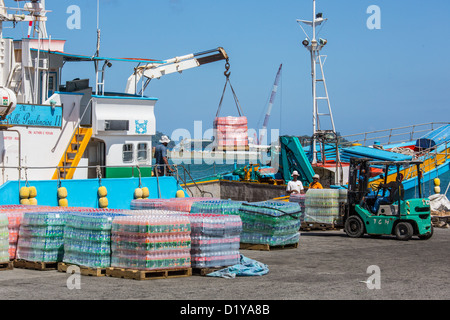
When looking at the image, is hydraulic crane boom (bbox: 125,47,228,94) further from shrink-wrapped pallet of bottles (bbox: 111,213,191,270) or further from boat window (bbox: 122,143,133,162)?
shrink-wrapped pallet of bottles (bbox: 111,213,191,270)

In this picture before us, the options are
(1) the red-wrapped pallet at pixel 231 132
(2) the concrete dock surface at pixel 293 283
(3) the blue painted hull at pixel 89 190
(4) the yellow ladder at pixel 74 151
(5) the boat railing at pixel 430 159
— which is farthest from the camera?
(1) the red-wrapped pallet at pixel 231 132

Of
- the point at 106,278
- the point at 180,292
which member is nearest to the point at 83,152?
the point at 106,278

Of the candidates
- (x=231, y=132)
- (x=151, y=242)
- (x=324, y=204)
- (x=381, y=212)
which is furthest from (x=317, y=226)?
(x=231, y=132)

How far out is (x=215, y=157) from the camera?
3428 inches

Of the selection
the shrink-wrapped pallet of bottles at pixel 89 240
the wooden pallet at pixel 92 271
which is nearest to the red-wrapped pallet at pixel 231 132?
the shrink-wrapped pallet of bottles at pixel 89 240

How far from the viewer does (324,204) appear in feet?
66.5

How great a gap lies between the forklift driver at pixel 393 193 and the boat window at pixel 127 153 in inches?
301

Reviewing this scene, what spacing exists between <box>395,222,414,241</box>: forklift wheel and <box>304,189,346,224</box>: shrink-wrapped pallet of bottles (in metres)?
2.40

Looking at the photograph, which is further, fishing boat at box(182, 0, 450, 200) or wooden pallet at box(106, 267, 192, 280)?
fishing boat at box(182, 0, 450, 200)

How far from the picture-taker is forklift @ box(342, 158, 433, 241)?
17.8m

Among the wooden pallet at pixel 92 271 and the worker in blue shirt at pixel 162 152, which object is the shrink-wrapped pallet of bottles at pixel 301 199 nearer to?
the worker in blue shirt at pixel 162 152

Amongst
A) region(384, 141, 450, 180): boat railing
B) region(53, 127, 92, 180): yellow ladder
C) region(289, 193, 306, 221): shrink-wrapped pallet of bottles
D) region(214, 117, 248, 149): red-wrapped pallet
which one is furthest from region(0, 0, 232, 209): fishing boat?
region(214, 117, 248, 149): red-wrapped pallet

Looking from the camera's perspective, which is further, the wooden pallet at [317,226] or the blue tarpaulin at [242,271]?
the wooden pallet at [317,226]

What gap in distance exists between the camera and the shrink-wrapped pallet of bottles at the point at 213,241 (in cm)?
1173
